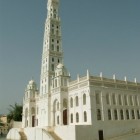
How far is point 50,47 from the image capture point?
50.5 meters

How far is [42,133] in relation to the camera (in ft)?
111

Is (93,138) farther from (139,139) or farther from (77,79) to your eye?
(77,79)

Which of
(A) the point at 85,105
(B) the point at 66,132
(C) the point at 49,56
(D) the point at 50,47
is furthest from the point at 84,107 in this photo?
(D) the point at 50,47

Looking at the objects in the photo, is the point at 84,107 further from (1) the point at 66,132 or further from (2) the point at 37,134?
(2) the point at 37,134

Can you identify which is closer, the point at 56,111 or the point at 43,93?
the point at 56,111

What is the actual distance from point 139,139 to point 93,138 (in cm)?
724

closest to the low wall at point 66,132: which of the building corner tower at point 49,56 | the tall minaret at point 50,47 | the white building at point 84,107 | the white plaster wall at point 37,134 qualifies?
the white building at point 84,107

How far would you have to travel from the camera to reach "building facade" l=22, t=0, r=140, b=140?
1346 inches

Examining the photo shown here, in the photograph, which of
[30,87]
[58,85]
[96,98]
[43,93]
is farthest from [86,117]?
[30,87]

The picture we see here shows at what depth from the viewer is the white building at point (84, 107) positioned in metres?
34.0

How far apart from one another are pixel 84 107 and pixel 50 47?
65.4 feet

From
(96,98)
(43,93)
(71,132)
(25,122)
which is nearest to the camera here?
(71,132)

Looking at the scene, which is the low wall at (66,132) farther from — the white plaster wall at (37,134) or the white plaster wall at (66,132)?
the white plaster wall at (37,134)

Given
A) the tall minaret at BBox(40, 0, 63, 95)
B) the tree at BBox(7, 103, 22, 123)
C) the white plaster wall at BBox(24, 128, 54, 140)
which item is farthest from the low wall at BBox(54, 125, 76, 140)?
the tree at BBox(7, 103, 22, 123)
